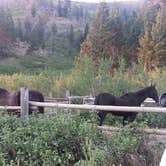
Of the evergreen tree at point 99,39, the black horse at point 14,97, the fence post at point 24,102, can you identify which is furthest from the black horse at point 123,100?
the evergreen tree at point 99,39

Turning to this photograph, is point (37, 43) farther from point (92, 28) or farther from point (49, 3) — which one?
point (49, 3)

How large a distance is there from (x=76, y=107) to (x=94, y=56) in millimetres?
37323

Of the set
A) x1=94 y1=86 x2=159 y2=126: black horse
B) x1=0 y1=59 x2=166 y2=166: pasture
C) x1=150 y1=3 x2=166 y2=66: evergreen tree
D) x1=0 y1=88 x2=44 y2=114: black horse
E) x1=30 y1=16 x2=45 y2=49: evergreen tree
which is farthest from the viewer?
x1=30 y1=16 x2=45 y2=49: evergreen tree

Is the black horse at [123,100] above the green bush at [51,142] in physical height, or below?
below

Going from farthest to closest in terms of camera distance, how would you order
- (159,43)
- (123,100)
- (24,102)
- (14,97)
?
(159,43)
(123,100)
(14,97)
(24,102)

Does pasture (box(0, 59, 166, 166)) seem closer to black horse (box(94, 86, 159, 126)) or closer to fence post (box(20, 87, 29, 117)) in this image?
fence post (box(20, 87, 29, 117))

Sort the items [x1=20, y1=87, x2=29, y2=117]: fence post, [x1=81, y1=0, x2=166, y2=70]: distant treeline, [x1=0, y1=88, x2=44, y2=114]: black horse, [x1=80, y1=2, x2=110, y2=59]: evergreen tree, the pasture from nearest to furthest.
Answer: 1. the pasture
2. [x1=20, y1=87, x2=29, y2=117]: fence post
3. [x1=0, y1=88, x2=44, y2=114]: black horse
4. [x1=81, y1=0, x2=166, y2=70]: distant treeline
5. [x1=80, y1=2, x2=110, y2=59]: evergreen tree

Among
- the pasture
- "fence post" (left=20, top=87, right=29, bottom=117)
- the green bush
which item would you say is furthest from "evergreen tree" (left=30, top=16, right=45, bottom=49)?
the green bush

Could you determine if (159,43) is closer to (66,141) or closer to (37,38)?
(66,141)

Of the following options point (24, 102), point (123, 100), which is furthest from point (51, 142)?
point (123, 100)

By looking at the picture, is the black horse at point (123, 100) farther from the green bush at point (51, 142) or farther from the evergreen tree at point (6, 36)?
the evergreen tree at point (6, 36)

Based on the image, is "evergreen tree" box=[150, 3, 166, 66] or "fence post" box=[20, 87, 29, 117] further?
"evergreen tree" box=[150, 3, 166, 66]

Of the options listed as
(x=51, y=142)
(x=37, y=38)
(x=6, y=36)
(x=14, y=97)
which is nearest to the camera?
(x=51, y=142)

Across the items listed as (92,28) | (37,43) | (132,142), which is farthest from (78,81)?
(37,43)
